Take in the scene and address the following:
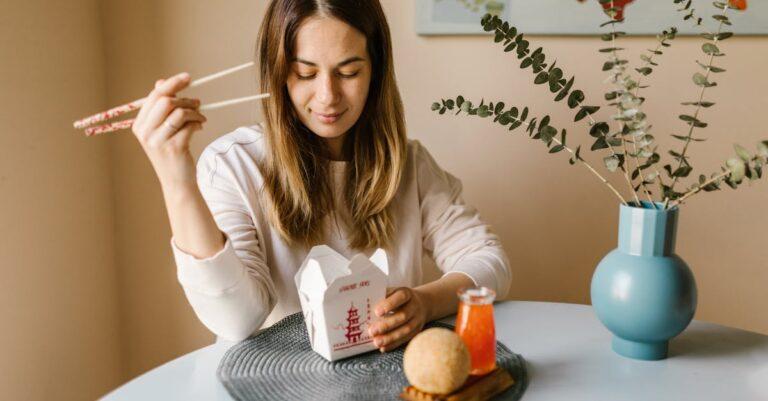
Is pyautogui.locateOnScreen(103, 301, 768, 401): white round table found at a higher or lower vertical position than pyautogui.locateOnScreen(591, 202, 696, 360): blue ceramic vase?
lower

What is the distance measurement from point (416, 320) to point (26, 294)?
0.94 m

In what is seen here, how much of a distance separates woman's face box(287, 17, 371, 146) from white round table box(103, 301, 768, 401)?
45 centimetres

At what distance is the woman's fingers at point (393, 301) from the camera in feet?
3.23

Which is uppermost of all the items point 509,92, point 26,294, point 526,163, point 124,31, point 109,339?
point 124,31

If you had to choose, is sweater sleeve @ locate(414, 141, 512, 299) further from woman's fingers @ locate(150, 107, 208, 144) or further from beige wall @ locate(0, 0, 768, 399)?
woman's fingers @ locate(150, 107, 208, 144)

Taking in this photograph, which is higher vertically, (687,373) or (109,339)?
(687,373)

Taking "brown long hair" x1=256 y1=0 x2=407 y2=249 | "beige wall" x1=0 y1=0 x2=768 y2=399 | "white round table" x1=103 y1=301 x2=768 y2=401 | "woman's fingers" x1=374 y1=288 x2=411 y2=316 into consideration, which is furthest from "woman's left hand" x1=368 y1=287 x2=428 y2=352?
"beige wall" x1=0 y1=0 x2=768 y2=399

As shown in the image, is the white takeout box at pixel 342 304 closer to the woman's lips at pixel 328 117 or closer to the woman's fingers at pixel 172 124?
the woman's fingers at pixel 172 124

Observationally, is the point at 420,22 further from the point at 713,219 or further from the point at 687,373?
the point at 687,373

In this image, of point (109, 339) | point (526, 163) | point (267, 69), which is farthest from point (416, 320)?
point (109, 339)

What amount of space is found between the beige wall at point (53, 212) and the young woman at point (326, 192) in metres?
0.43

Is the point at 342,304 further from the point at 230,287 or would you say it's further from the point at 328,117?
the point at 328,117

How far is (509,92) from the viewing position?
70.6 inches

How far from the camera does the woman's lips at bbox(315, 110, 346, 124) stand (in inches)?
49.6
